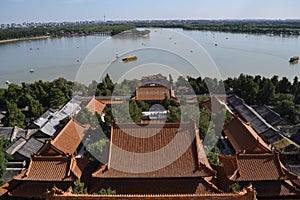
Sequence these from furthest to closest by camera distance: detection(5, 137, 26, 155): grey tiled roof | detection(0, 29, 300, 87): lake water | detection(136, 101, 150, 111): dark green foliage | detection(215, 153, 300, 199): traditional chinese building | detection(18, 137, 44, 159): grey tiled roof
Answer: detection(0, 29, 300, 87): lake water → detection(136, 101, 150, 111): dark green foliage → detection(5, 137, 26, 155): grey tiled roof → detection(18, 137, 44, 159): grey tiled roof → detection(215, 153, 300, 199): traditional chinese building

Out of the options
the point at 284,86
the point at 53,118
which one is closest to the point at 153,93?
the point at 53,118

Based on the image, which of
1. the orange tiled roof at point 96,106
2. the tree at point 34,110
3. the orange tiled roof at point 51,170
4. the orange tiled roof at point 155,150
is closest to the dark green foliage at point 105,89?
the orange tiled roof at point 96,106

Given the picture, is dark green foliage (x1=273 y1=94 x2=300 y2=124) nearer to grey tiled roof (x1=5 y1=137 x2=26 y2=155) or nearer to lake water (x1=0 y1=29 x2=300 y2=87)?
lake water (x1=0 y1=29 x2=300 y2=87)

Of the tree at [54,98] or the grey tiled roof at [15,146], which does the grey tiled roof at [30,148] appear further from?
the tree at [54,98]

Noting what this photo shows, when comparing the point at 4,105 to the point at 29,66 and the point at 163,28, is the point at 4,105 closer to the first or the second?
the point at 29,66

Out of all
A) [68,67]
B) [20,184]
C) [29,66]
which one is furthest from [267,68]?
[20,184]

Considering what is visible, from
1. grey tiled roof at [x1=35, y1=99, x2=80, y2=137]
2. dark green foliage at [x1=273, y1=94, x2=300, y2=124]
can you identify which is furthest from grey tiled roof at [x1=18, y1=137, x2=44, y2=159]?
dark green foliage at [x1=273, y1=94, x2=300, y2=124]

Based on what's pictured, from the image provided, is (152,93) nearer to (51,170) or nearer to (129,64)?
(51,170)
